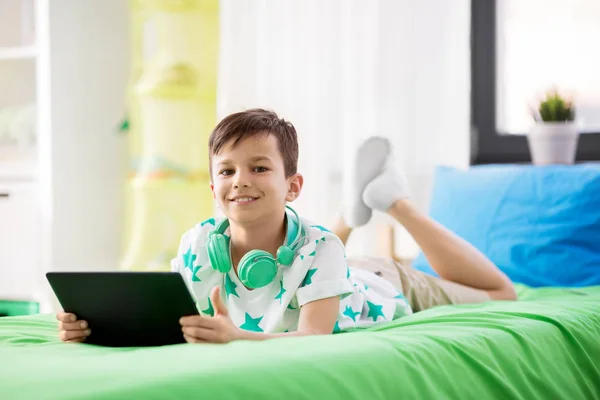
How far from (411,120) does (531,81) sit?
0.50m

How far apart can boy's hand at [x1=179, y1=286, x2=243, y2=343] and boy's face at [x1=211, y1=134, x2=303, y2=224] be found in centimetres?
29

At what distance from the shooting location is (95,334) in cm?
149

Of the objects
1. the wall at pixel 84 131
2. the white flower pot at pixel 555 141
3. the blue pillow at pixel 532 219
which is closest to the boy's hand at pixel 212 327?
the blue pillow at pixel 532 219

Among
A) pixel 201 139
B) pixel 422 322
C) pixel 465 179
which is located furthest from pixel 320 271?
pixel 201 139

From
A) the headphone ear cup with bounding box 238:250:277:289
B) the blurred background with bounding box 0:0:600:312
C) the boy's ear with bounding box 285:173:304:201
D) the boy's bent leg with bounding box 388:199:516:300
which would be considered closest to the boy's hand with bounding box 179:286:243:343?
the headphone ear cup with bounding box 238:250:277:289

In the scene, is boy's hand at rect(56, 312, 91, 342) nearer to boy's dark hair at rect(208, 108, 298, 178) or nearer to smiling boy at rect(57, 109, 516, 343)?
smiling boy at rect(57, 109, 516, 343)

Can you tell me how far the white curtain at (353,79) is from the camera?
10.3ft

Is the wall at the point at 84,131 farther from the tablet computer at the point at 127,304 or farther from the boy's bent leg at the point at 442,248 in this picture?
the tablet computer at the point at 127,304

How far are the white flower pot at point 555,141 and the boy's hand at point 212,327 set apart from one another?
1693 millimetres

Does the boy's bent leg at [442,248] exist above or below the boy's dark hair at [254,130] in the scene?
below

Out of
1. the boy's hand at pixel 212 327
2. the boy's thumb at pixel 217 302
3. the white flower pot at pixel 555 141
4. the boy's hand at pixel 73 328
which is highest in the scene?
the white flower pot at pixel 555 141

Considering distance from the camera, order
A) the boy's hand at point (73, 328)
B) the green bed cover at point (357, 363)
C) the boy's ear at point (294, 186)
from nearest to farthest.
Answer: the green bed cover at point (357, 363), the boy's hand at point (73, 328), the boy's ear at point (294, 186)

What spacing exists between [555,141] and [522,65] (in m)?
0.65

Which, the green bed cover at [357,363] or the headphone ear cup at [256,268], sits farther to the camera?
the headphone ear cup at [256,268]
